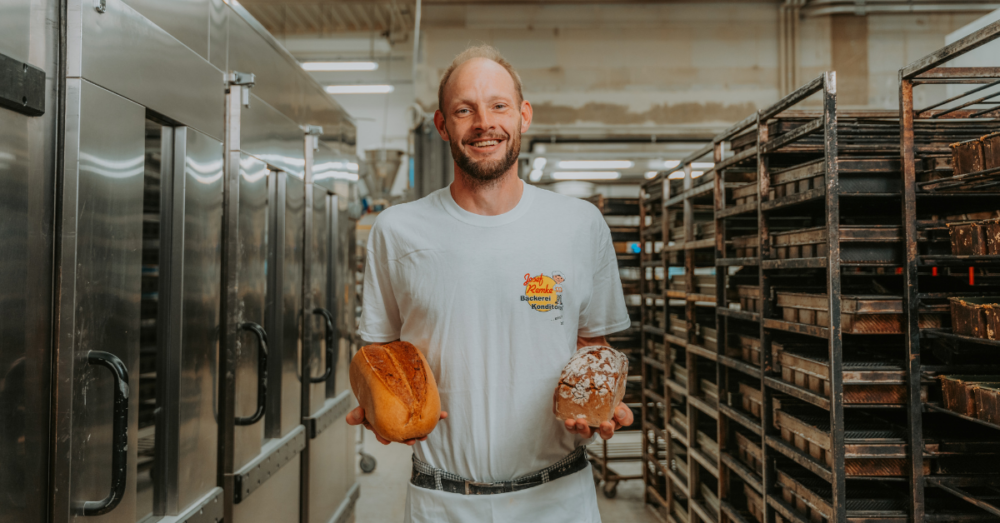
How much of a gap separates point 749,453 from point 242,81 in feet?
8.45

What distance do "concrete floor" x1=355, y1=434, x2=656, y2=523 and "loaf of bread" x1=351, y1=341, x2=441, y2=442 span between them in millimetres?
3037

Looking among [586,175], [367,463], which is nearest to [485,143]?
[367,463]

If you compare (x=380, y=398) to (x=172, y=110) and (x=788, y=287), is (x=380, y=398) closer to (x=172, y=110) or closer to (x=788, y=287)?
(x=172, y=110)

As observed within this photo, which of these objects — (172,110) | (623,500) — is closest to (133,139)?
(172,110)

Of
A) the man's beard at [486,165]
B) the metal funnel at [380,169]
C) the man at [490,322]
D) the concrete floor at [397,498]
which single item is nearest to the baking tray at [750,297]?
the man at [490,322]

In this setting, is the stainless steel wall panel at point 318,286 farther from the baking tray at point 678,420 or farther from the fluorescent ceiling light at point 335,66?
the fluorescent ceiling light at point 335,66

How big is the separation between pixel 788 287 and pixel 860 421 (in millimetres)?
552

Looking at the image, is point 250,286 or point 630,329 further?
point 630,329

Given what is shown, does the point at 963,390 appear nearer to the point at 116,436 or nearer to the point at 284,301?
the point at 116,436

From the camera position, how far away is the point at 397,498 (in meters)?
4.56

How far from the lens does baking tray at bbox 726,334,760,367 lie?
2607 mm

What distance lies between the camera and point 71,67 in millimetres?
1341

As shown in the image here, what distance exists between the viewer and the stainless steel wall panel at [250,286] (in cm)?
226

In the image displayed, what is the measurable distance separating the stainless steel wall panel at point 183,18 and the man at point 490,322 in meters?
0.94
